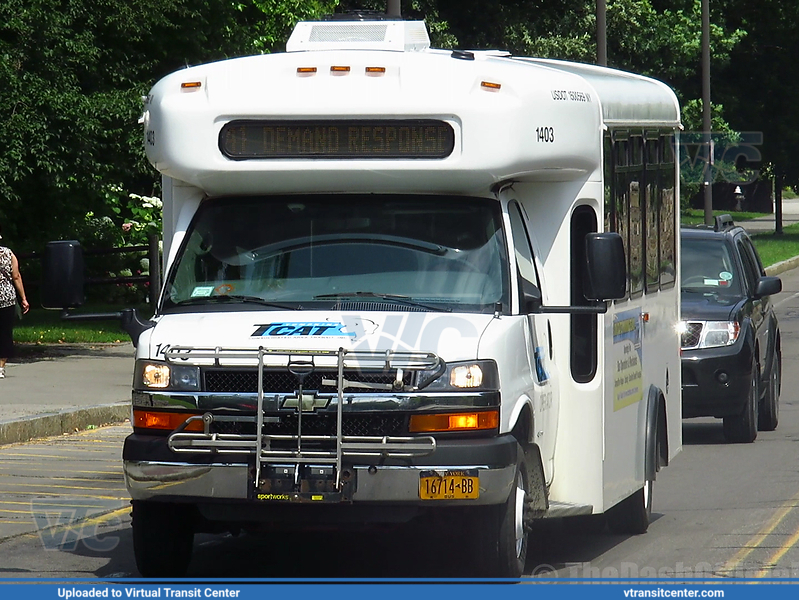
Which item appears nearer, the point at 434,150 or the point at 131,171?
the point at 434,150

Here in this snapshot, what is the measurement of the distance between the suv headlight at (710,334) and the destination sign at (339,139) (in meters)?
6.91

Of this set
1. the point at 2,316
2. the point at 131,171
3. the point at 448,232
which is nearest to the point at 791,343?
the point at 131,171

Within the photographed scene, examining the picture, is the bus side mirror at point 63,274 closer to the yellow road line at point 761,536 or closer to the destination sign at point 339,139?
the destination sign at point 339,139

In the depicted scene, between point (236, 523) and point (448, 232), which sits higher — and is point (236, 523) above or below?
below

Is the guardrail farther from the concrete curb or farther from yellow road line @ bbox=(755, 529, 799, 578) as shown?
yellow road line @ bbox=(755, 529, 799, 578)

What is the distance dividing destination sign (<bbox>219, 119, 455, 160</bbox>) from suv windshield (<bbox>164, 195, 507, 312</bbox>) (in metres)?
0.27

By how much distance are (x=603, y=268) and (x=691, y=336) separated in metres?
6.80

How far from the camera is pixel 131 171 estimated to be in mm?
20500

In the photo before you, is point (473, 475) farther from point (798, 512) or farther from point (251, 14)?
point (251, 14)

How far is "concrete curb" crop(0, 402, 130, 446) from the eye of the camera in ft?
45.1

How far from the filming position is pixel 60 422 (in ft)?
47.7

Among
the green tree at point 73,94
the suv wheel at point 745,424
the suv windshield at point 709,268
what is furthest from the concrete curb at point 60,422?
the suv wheel at point 745,424

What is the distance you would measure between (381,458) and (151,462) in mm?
1063
